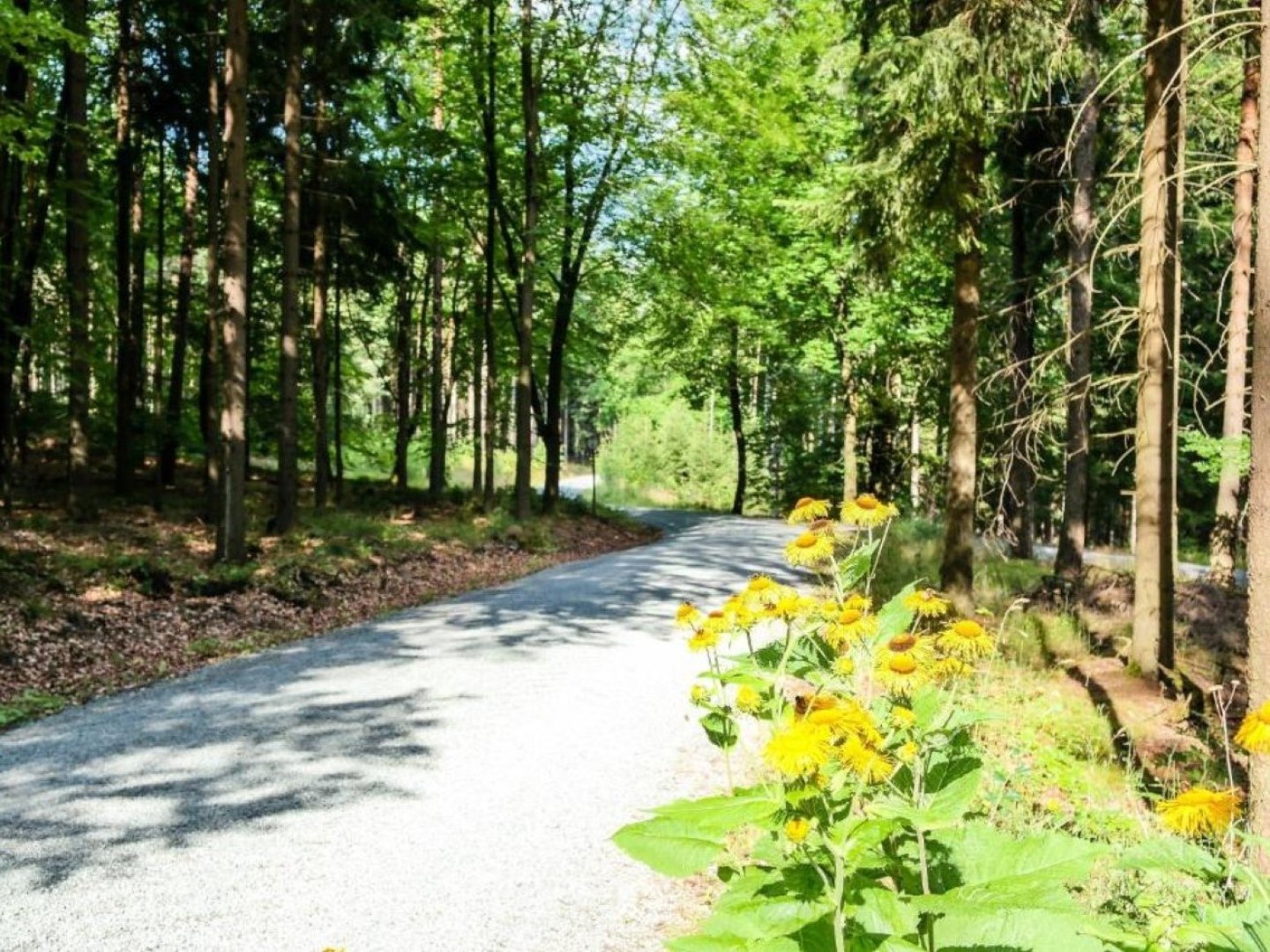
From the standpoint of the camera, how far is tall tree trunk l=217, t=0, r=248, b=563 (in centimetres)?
1042

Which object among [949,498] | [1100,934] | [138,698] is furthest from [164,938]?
[949,498]

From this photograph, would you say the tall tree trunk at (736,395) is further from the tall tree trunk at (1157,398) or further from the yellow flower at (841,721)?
the yellow flower at (841,721)

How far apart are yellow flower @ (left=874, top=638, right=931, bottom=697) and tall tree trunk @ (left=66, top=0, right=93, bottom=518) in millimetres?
12964

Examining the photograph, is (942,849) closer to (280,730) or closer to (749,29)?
(280,730)

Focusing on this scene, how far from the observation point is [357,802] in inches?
179

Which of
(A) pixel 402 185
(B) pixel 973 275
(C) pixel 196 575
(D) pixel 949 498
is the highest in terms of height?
(A) pixel 402 185

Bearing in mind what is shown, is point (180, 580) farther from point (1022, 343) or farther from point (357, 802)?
point (1022, 343)

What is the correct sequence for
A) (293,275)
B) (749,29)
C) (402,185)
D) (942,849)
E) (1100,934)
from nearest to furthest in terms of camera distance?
(1100,934) → (942,849) → (293,275) → (402,185) → (749,29)

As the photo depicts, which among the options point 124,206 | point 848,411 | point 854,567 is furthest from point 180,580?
point 848,411

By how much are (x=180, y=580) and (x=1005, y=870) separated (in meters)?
10.1

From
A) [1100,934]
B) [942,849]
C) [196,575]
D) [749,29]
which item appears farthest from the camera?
[749,29]

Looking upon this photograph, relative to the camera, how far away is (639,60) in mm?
20422

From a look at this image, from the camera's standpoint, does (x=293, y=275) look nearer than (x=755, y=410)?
Yes

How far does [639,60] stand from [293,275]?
1161cm
